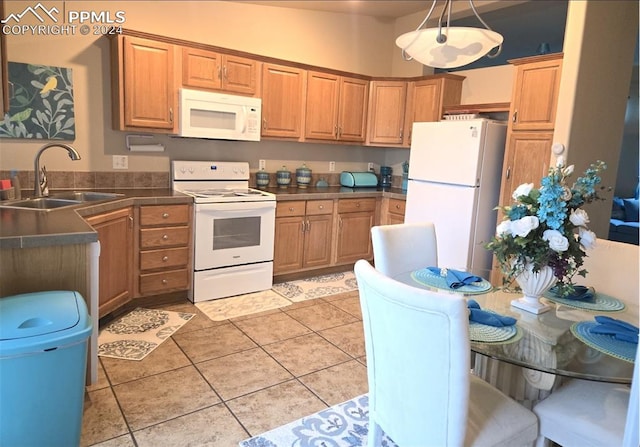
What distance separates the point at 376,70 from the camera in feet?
16.7

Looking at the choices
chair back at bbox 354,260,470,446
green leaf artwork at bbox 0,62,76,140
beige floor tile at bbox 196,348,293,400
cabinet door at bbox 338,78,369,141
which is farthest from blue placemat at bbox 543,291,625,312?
green leaf artwork at bbox 0,62,76,140

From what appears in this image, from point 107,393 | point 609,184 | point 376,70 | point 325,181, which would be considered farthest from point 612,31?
point 107,393

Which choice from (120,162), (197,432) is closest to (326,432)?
(197,432)

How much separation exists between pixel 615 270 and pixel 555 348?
0.97 meters

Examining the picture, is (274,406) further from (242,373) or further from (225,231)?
(225,231)

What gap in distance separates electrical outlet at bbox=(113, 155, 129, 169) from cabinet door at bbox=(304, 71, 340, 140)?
1.66 meters

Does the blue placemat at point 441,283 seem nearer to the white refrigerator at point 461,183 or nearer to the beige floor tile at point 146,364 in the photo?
the beige floor tile at point 146,364

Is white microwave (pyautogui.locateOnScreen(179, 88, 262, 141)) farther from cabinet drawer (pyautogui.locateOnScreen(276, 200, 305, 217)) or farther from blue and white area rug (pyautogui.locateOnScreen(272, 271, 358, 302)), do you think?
blue and white area rug (pyautogui.locateOnScreen(272, 271, 358, 302))

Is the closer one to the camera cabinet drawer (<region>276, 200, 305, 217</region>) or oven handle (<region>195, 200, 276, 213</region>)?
oven handle (<region>195, 200, 276, 213</region>)

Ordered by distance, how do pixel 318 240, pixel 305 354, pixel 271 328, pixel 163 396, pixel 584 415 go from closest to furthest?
1. pixel 584 415
2. pixel 163 396
3. pixel 305 354
4. pixel 271 328
5. pixel 318 240

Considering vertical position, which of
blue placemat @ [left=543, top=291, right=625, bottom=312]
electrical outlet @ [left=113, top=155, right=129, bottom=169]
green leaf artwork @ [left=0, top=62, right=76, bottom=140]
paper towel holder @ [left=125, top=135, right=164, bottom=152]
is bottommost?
blue placemat @ [left=543, top=291, right=625, bottom=312]

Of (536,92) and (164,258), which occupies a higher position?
(536,92)

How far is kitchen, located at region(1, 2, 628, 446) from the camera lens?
333cm

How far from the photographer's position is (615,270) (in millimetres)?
2156
